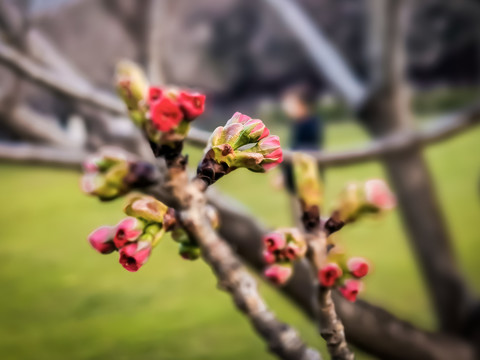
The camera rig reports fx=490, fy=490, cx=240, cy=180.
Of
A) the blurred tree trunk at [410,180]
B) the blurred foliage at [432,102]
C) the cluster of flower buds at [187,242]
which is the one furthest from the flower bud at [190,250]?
the blurred foliage at [432,102]

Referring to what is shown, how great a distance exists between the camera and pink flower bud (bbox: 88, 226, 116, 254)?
0.15 metres

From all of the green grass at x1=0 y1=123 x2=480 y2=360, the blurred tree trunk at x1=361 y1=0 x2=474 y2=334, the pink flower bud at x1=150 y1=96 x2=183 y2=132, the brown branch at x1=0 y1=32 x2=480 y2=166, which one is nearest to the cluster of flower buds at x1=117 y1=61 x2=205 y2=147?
the pink flower bud at x1=150 y1=96 x2=183 y2=132

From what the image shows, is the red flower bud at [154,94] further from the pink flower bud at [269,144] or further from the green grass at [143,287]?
the green grass at [143,287]

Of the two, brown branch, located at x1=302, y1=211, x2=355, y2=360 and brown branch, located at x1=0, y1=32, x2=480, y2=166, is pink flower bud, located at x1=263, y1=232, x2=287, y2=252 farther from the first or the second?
brown branch, located at x1=0, y1=32, x2=480, y2=166

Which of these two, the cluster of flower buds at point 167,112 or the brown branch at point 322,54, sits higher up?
the brown branch at point 322,54

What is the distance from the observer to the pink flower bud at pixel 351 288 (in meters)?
0.16

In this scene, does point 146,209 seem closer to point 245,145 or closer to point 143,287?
point 245,145

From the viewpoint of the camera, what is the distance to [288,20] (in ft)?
3.26

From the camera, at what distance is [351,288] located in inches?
6.4

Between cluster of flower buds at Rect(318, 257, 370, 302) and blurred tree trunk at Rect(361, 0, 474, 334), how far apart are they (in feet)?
2.32

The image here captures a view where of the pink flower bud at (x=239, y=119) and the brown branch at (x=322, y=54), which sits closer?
the pink flower bud at (x=239, y=119)

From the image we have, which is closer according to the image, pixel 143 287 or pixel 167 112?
pixel 167 112

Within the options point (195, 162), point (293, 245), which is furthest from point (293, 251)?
point (195, 162)

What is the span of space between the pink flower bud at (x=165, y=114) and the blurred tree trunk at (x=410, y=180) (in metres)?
0.74
